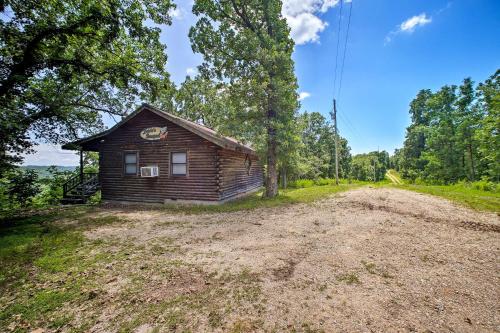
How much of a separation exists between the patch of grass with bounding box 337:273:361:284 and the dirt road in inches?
1.2

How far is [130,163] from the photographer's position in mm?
12836

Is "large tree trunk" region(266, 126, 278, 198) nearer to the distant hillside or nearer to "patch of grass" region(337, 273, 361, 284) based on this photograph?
"patch of grass" region(337, 273, 361, 284)

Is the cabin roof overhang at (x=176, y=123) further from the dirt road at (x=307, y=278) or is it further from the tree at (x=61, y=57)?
the dirt road at (x=307, y=278)

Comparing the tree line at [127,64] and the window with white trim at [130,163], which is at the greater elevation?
the tree line at [127,64]

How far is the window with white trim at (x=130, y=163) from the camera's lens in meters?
12.7

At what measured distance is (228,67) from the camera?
12.2m

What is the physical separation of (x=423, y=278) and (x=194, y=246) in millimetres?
4792

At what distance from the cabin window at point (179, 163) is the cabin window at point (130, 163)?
265cm

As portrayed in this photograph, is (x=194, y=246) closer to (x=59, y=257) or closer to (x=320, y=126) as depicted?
(x=59, y=257)

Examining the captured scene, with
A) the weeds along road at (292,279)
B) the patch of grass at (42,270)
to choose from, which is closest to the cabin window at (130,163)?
the patch of grass at (42,270)

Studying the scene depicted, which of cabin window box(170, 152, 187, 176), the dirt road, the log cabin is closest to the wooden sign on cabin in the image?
the log cabin

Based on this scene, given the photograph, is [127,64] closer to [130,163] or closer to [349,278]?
[130,163]

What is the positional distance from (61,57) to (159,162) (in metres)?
6.32

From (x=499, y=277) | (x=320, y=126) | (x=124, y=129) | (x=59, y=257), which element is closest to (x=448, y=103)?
(x=320, y=126)
